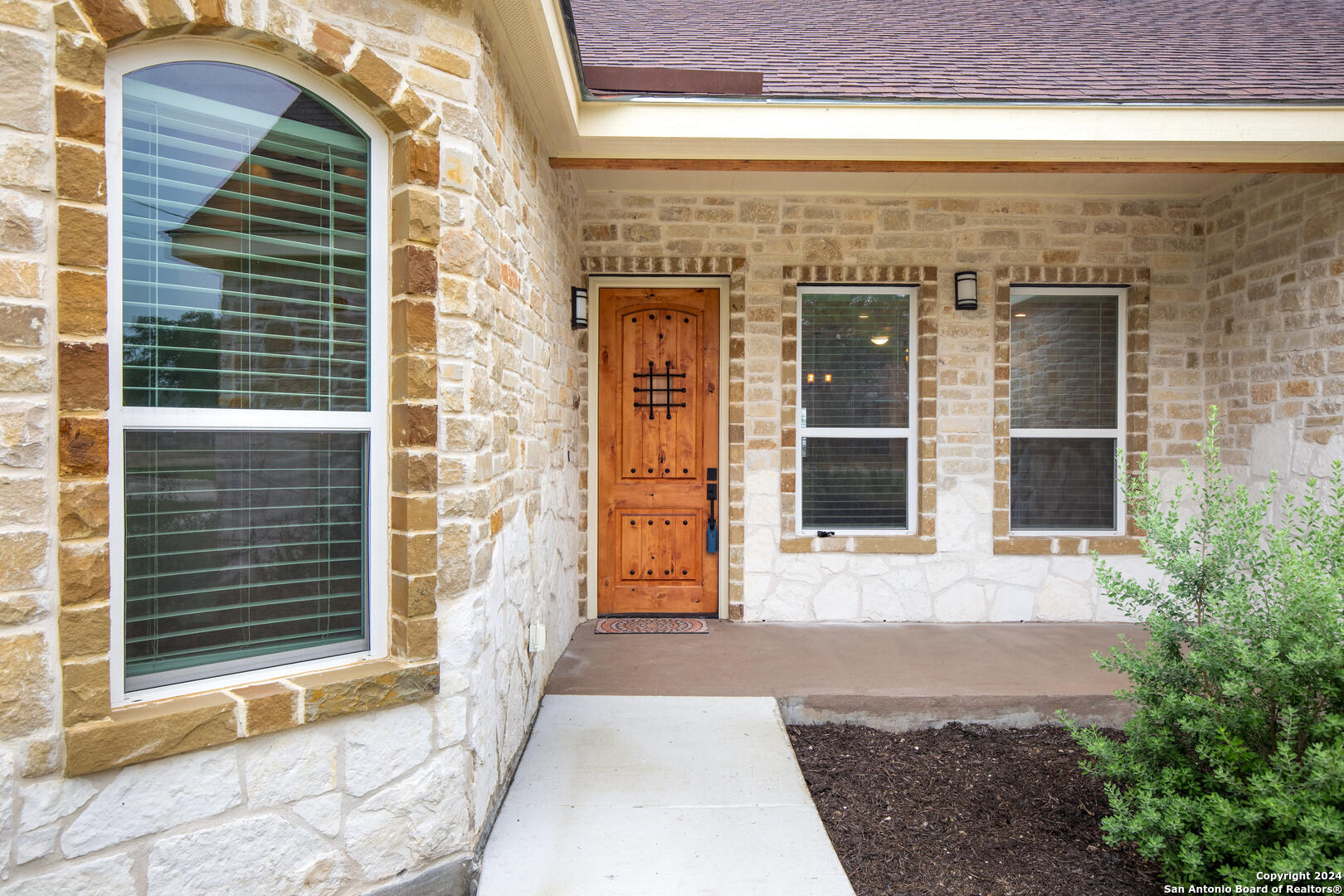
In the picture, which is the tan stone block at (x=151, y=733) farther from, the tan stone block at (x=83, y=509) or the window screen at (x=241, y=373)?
the tan stone block at (x=83, y=509)

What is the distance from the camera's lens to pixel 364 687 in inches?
78.5

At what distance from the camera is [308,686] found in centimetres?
191

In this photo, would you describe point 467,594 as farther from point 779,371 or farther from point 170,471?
point 779,371

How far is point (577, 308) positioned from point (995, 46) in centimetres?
289

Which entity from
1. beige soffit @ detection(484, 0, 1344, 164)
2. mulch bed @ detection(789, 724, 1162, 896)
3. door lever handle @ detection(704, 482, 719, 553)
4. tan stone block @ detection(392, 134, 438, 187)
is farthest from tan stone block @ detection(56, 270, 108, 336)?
door lever handle @ detection(704, 482, 719, 553)

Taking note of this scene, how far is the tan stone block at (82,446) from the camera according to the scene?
158 cm

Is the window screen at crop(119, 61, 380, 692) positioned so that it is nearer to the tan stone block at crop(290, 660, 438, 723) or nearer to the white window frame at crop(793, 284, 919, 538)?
the tan stone block at crop(290, 660, 438, 723)

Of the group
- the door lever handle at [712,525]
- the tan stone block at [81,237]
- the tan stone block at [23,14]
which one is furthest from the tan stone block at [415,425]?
the door lever handle at [712,525]

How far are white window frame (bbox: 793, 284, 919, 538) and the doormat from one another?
3.00 feet

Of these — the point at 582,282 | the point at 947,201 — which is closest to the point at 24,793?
the point at 582,282

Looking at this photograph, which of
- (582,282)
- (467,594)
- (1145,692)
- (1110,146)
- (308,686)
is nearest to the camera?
A: (308,686)

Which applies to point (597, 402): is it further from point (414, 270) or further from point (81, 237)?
point (81, 237)

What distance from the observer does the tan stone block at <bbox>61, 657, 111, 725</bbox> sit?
159 centimetres

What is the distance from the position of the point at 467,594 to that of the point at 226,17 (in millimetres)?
1653
